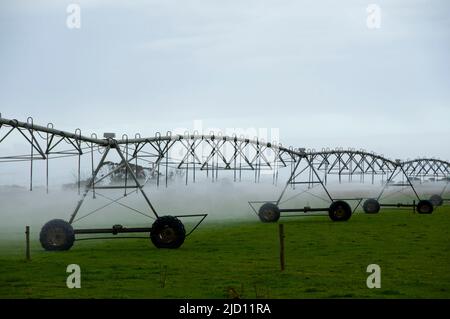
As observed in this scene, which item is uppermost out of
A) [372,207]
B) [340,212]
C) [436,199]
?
[436,199]

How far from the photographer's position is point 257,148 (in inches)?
1797

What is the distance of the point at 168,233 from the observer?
29188mm

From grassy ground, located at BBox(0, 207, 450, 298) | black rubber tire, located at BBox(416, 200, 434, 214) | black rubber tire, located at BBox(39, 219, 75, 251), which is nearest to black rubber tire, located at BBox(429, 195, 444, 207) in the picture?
black rubber tire, located at BBox(416, 200, 434, 214)

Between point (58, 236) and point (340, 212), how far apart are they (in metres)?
28.7

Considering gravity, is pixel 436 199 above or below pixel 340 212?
above

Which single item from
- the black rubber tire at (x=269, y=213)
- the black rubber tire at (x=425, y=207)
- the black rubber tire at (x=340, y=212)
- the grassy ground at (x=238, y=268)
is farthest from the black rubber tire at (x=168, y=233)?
the black rubber tire at (x=425, y=207)

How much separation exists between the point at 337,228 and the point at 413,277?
75.9 ft

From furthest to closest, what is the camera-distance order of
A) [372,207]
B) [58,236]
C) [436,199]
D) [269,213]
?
[436,199] → [372,207] → [269,213] → [58,236]

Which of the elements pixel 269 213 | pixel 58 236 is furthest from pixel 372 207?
pixel 58 236

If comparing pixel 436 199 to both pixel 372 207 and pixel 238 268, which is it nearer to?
pixel 372 207

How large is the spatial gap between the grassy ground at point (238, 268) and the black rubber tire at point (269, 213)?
51.0 feet

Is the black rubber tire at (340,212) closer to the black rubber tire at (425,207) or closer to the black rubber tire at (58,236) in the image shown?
the black rubber tire at (425,207)

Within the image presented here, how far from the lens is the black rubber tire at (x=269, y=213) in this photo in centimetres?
5141

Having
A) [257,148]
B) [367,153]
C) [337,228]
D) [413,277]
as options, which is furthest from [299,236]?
[367,153]
